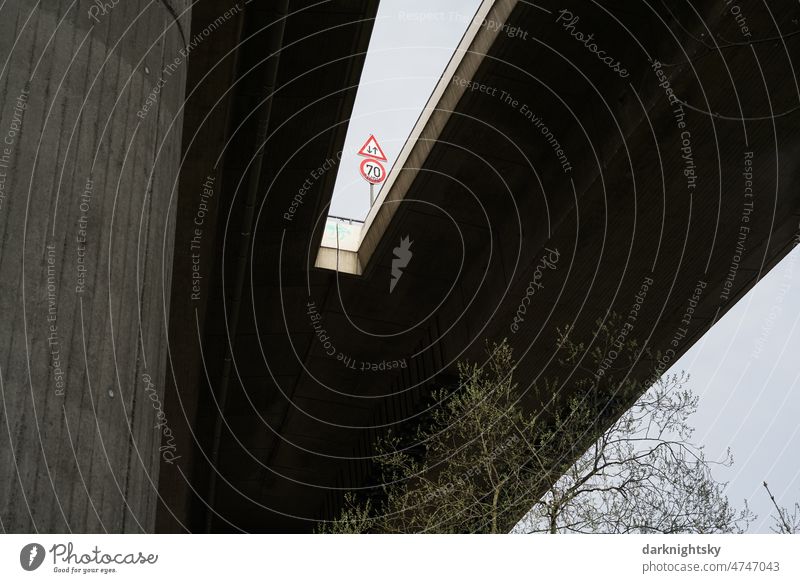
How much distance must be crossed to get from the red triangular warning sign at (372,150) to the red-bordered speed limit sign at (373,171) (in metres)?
0.08

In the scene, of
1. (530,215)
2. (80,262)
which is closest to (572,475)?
(530,215)

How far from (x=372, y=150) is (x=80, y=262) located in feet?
35.9

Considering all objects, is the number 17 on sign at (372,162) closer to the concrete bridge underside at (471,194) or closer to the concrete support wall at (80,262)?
the concrete bridge underside at (471,194)

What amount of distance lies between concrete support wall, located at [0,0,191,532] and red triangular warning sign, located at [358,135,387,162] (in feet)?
32.2

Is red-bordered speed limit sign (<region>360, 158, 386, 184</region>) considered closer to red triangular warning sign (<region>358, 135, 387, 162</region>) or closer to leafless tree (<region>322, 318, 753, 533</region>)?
red triangular warning sign (<region>358, 135, 387, 162</region>)

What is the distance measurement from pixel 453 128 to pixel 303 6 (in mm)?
2980

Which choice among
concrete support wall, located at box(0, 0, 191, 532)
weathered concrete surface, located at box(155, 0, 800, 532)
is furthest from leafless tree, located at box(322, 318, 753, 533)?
concrete support wall, located at box(0, 0, 191, 532)

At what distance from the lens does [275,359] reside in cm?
1902

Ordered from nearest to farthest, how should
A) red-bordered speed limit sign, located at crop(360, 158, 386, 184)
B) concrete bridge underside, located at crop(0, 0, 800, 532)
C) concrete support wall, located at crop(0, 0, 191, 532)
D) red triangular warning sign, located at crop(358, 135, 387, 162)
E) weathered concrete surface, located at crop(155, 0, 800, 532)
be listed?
concrete support wall, located at crop(0, 0, 191, 532) → concrete bridge underside, located at crop(0, 0, 800, 532) → weathered concrete surface, located at crop(155, 0, 800, 532) → red triangular warning sign, located at crop(358, 135, 387, 162) → red-bordered speed limit sign, located at crop(360, 158, 386, 184)

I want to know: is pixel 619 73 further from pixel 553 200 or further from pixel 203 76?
pixel 203 76

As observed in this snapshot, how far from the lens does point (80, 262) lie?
4547 millimetres

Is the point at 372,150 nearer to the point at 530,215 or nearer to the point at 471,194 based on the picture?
the point at 471,194

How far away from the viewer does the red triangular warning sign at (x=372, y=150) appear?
49.2ft

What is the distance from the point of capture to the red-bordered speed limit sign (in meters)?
15.3
